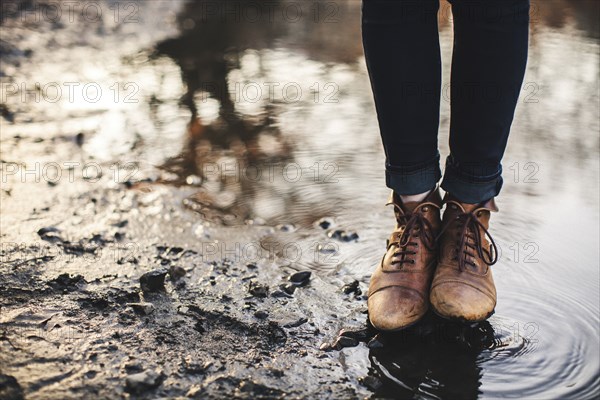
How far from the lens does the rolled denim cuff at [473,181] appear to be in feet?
5.57

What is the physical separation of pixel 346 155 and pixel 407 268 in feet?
3.71

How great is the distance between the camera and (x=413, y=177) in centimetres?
173

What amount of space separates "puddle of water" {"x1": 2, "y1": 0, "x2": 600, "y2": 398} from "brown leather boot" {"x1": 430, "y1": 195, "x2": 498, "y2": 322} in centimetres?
6

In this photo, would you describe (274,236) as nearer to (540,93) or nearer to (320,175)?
(320,175)

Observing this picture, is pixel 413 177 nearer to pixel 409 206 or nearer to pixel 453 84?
pixel 409 206

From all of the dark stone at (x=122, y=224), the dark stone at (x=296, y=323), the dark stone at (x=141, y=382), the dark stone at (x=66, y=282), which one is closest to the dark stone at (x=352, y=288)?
the dark stone at (x=296, y=323)

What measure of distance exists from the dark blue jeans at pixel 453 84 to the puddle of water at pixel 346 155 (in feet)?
1.25

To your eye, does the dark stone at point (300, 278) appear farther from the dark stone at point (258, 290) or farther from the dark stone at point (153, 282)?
the dark stone at point (153, 282)

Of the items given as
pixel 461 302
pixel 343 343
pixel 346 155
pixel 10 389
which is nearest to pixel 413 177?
pixel 461 302

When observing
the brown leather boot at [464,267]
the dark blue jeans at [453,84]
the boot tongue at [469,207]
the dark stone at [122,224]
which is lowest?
the dark stone at [122,224]

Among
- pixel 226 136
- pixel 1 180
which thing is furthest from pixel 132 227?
pixel 226 136

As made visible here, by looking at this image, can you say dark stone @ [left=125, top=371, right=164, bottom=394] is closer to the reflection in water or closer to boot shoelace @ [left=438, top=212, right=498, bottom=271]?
the reflection in water

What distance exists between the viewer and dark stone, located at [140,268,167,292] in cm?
188

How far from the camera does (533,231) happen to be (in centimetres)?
218
